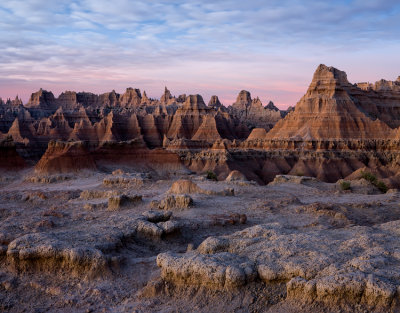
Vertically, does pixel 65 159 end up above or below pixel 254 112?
below

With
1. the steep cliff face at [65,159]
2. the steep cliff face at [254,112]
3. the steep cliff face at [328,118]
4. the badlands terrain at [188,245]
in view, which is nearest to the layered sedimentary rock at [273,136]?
the steep cliff face at [328,118]

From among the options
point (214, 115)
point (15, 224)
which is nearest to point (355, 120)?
point (214, 115)

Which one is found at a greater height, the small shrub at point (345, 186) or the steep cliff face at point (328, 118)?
the steep cliff face at point (328, 118)

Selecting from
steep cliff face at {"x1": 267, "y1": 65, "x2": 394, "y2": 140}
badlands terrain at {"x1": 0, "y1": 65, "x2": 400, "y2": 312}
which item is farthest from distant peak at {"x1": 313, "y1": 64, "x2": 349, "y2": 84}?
badlands terrain at {"x1": 0, "y1": 65, "x2": 400, "y2": 312}

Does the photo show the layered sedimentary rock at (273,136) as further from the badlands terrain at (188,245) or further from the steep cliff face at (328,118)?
the badlands terrain at (188,245)

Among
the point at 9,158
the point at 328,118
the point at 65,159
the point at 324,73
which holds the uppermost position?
the point at 324,73

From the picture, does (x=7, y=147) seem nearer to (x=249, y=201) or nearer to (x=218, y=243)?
(x=249, y=201)

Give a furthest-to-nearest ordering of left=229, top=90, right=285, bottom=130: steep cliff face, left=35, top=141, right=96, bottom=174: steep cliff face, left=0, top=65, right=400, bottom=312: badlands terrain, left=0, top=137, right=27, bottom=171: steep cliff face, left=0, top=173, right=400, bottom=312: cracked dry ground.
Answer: left=229, top=90, right=285, bottom=130: steep cliff face → left=0, top=137, right=27, bottom=171: steep cliff face → left=35, top=141, right=96, bottom=174: steep cliff face → left=0, top=65, right=400, bottom=312: badlands terrain → left=0, top=173, right=400, bottom=312: cracked dry ground

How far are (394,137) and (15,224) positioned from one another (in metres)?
70.6

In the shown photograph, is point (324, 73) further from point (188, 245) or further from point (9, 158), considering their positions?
point (188, 245)

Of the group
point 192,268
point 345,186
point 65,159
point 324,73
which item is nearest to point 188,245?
point 192,268

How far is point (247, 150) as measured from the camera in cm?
7425

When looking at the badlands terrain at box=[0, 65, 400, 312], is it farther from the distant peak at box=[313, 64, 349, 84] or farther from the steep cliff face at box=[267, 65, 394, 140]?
the distant peak at box=[313, 64, 349, 84]

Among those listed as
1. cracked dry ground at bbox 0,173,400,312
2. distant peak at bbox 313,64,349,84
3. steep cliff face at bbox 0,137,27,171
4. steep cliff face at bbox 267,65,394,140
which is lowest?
steep cliff face at bbox 0,137,27,171
